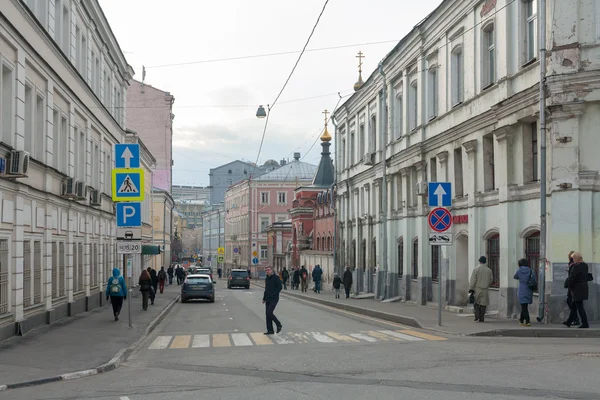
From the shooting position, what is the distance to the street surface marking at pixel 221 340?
51.9ft

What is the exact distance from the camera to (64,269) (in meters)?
22.8

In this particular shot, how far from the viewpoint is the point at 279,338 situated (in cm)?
1702

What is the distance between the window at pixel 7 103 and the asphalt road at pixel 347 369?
532 centimetres

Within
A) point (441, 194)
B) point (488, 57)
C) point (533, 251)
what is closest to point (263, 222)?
point (488, 57)

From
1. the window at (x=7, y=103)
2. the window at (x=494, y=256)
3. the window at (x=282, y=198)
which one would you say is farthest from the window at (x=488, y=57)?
the window at (x=282, y=198)

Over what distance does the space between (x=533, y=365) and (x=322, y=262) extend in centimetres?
4373

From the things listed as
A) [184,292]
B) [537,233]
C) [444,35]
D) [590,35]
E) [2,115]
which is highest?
[444,35]

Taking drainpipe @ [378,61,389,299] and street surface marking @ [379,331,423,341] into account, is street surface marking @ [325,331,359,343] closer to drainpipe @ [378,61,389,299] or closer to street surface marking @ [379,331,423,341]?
street surface marking @ [379,331,423,341]

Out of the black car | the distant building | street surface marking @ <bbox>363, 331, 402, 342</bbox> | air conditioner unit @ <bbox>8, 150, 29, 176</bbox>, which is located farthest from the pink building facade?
street surface marking @ <bbox>363, 331, 402, 342</bbox>

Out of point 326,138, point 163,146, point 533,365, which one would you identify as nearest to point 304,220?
point 326,138

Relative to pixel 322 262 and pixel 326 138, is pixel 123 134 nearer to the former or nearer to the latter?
pixel 322 262

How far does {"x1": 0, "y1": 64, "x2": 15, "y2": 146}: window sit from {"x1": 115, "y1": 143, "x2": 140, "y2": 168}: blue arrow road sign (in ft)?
10.6

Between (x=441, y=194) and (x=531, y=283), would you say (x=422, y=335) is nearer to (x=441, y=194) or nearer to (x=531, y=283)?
(x=531, y=283)

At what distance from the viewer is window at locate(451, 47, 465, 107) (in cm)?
2520
